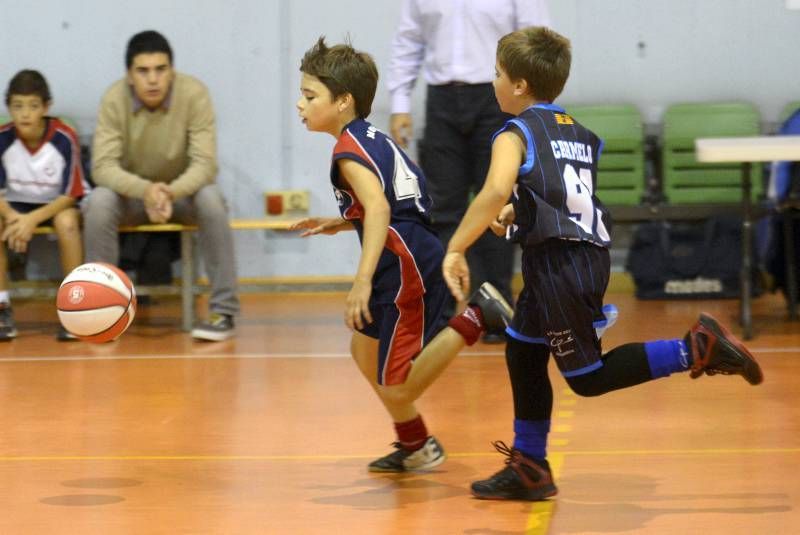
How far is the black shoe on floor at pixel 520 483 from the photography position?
3.90 m

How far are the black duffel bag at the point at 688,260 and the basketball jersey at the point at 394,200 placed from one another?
408 centimetres

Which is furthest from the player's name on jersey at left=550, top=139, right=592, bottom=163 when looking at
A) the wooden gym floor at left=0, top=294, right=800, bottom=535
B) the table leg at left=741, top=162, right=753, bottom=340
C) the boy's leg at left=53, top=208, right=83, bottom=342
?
the boy's leg at left=53, top=208, right=83, bottom=342

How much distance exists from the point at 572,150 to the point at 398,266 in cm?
65

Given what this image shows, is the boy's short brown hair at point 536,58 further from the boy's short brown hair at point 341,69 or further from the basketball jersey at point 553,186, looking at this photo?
the boy's short brown hair at point 341,69

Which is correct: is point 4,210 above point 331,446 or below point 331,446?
above

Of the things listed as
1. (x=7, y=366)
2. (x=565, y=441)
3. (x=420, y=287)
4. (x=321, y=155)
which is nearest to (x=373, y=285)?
(x=420, y=287)

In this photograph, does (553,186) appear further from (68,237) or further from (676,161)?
(676,161)

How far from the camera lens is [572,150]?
12.5 ft

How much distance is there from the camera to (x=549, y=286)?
12.3 ft

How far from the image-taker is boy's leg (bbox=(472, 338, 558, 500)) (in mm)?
3883

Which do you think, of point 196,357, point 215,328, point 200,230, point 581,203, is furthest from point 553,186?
point 200,230

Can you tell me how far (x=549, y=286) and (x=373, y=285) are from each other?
2.03ft

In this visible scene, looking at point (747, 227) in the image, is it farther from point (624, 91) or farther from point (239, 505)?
point (239, 505)

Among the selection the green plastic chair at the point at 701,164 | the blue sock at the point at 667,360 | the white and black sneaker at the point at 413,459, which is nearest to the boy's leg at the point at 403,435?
the white and black sneaker at the point at 413,459
